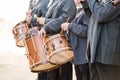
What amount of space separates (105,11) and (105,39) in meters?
0.23

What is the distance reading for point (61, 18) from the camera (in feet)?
13.8

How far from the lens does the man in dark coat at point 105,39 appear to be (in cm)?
308

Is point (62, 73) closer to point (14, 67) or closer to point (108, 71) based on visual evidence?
point (108, 71)

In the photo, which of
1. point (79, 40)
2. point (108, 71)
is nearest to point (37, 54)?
point (79, 40)

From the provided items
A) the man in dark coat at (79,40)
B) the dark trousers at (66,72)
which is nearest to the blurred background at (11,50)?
the dark trousers at (66,72)

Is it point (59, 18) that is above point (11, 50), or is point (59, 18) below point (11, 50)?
above

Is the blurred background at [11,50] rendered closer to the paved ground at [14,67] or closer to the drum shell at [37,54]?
the paved ground at [14,67]

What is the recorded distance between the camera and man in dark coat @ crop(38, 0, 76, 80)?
164 inches

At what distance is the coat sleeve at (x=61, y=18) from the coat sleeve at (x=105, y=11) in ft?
3.30

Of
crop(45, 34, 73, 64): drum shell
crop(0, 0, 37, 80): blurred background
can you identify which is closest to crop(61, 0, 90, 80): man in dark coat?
crop(45, 34, 73, 64): drum shell

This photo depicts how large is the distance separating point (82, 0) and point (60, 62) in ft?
2.48

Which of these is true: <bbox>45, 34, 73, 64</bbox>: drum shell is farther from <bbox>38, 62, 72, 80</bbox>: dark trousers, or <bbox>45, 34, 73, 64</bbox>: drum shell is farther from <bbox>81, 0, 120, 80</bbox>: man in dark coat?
<bbox>38, 62, 72, 80</bbox>: dark trousers

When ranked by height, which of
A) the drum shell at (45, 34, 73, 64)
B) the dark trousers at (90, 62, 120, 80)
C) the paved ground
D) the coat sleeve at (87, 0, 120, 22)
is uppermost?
the coat sleeve at (87, 0, 120, 22)

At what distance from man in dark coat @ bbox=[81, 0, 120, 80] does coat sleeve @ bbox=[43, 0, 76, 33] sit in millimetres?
904
